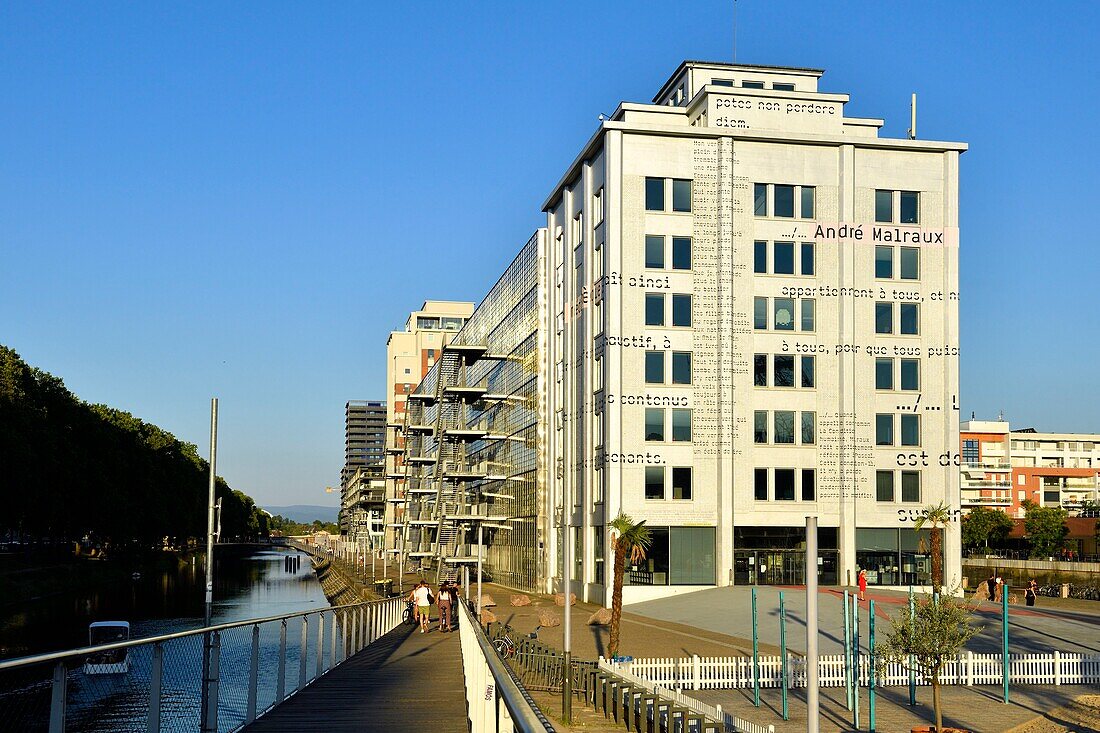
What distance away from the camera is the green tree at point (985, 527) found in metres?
136

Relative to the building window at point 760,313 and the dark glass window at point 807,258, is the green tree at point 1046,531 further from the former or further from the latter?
the building window at point 760,313

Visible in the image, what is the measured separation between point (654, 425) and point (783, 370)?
7.79 meters

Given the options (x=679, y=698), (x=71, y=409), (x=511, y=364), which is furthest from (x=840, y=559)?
(x=71, y=409)

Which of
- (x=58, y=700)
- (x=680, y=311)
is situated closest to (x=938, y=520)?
(x=680, y=311)

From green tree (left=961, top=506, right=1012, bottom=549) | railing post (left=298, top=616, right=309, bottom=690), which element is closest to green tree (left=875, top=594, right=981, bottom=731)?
railing post (left=298, top=616, right=309, bottom=690)

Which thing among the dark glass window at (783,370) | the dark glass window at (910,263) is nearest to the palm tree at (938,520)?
the dark glass window at (783,370)

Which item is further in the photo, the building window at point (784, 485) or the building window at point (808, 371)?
the building window at point (808, 371)

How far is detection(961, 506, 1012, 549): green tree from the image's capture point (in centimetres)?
13550

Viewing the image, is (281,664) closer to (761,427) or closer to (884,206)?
(761,427)

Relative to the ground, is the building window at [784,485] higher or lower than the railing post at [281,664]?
higher

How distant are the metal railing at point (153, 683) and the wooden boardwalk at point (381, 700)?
0.45m

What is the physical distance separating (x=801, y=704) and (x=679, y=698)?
259 inches

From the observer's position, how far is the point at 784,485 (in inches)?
2506

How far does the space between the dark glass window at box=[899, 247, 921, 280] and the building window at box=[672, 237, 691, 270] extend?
1215cm
